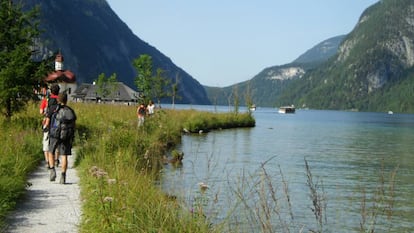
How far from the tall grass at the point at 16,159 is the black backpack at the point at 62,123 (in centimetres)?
101

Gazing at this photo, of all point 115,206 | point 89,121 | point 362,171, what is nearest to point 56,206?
point 115,206

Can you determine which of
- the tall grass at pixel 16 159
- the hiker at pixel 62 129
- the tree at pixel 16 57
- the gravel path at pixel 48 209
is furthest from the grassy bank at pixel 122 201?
the tree at pixel 16 57

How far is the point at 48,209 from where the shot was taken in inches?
326

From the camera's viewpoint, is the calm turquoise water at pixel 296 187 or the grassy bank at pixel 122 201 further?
the calm turquoise water at pixel 296 187

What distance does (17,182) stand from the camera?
30.1 ft

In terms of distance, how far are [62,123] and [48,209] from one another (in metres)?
3.08

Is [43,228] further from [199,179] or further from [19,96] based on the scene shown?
[19,96]

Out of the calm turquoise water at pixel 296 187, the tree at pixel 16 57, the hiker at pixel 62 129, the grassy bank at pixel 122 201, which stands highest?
the tree at pixel 16 57

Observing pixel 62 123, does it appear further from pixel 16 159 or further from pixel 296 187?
pixel 296 187

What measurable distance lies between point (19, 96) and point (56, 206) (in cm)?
1190

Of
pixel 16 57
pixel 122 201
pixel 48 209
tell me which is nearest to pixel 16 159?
pixel 48 209

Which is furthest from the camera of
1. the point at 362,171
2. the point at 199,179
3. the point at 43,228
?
the point at 362,171

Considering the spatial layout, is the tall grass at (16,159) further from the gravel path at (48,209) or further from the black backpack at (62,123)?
the black backpack at (62,123)

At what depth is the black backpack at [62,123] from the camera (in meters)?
11.0
